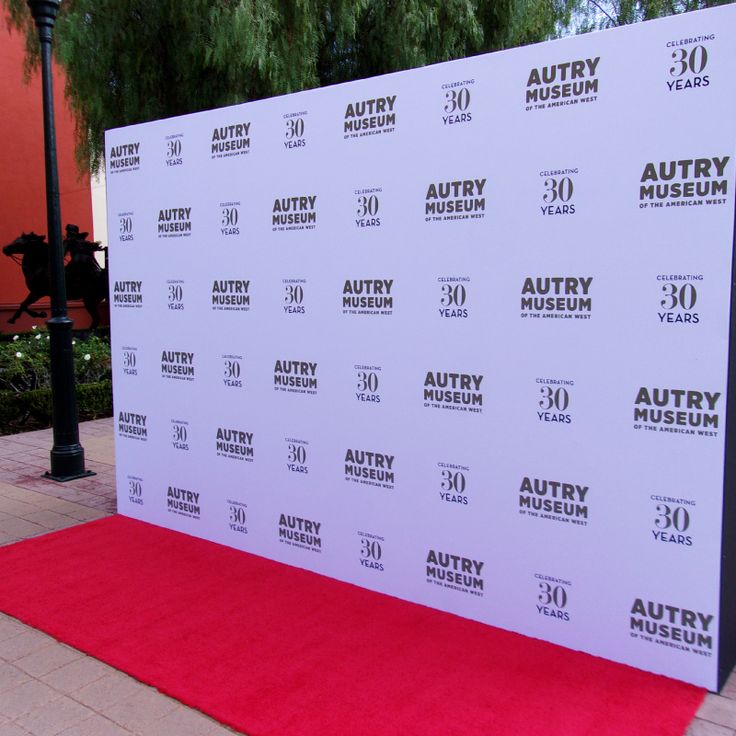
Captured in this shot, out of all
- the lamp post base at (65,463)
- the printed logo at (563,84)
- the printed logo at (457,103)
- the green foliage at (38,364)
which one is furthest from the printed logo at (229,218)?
the green foliage at (38,364)

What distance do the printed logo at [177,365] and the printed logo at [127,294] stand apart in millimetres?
450

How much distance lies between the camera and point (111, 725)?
8.85 ft

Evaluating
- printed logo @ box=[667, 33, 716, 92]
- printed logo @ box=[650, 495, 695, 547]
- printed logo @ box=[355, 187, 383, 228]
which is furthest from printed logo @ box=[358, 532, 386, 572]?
printed logo @ box=[667, 33, 716, 92]

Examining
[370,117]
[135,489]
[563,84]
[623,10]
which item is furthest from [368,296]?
[623,10]

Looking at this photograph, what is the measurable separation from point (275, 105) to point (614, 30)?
190 cm

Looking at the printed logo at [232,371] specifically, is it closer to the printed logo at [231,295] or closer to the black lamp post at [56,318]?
the printed logo at [231,295]

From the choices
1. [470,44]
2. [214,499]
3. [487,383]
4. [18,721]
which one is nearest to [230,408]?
[214,499]

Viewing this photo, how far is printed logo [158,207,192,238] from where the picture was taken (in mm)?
4492

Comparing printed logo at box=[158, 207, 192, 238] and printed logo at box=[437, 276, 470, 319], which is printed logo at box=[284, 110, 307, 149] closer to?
printed logo at box=[158, 207, 192, 238]

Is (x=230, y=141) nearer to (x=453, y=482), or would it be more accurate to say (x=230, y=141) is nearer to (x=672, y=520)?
(x=453, y=482)

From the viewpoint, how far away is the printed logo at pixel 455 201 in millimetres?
3273

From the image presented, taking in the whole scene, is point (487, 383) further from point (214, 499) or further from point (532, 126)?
point (214, 499)

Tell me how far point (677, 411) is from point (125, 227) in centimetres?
379

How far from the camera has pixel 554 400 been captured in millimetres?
3137
